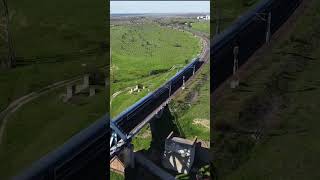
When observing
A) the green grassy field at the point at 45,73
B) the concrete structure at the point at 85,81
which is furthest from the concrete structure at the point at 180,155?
the concrete structure at the point at 85,81

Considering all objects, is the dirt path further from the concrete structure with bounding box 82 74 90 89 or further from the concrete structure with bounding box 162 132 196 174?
the concrete structure with bounding box 162 132 196 174

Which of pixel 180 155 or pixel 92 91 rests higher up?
pixel 92 91

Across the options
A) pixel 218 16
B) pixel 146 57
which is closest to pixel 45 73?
pixel 146 57

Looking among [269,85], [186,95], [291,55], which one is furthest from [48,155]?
[291,55]

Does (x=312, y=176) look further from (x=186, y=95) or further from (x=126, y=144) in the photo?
(x=126, y=144)

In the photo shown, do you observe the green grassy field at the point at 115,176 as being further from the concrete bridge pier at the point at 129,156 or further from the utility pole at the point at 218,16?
the utility pole at the point at 218,16

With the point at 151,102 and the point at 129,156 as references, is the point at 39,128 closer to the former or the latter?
the point at 129,156
